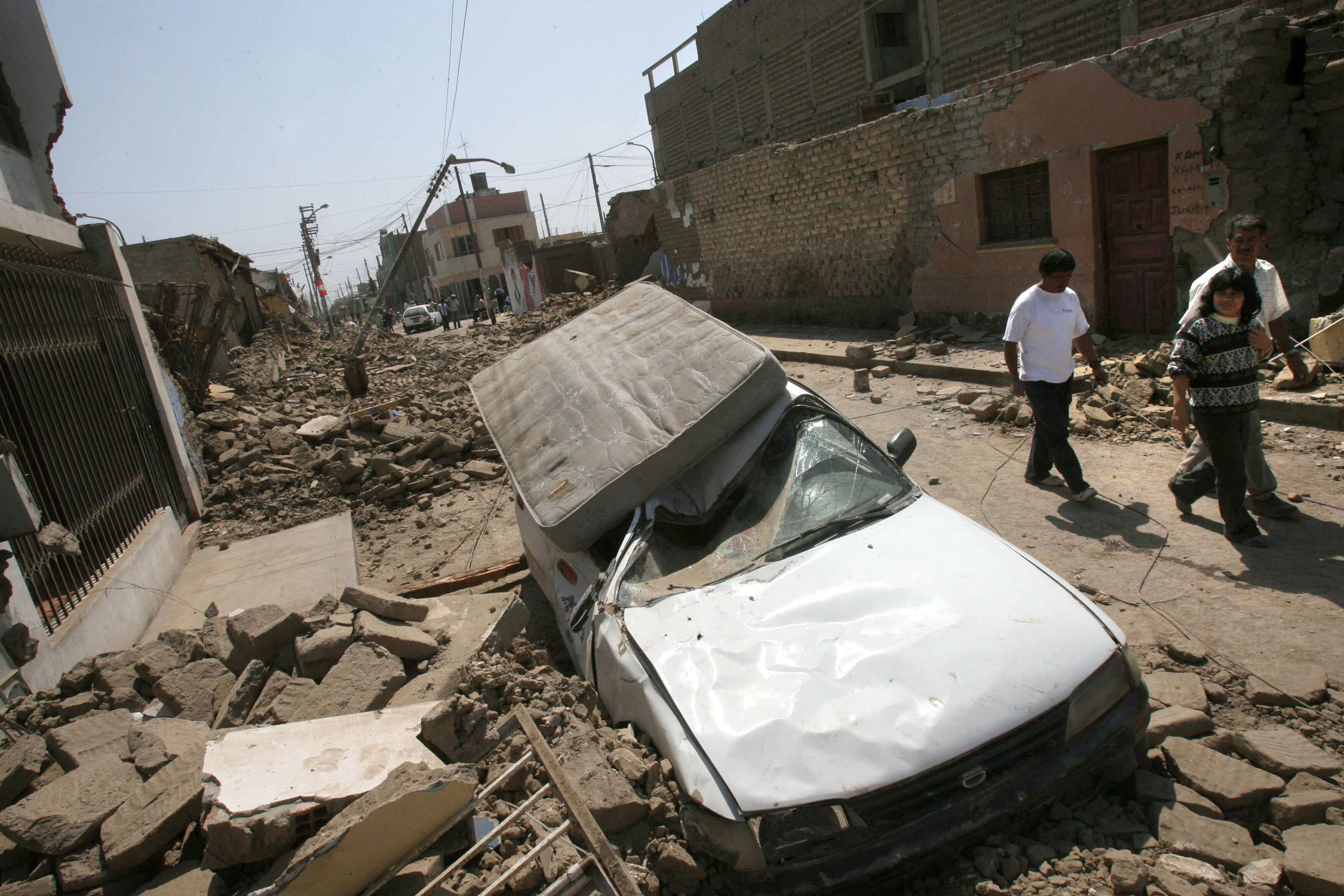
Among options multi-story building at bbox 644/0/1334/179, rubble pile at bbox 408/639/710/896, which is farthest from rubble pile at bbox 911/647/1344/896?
multi-story building at bbox 644/0/1334/179

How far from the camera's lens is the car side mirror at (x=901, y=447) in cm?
393

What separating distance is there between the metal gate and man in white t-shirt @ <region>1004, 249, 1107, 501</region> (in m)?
6.39

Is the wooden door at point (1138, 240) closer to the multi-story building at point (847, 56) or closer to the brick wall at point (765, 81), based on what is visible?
the multi-story building at point (847, 56)

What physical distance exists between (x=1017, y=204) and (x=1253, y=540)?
714cm

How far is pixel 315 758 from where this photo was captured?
116 inches

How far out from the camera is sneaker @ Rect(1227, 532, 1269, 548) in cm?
455

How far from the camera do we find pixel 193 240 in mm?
21750

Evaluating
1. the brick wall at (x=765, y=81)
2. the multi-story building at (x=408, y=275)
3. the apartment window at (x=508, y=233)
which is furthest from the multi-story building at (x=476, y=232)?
the brick wall at (x=765, y=81)

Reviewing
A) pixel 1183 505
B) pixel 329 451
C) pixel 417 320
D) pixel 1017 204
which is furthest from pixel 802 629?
pixel 417 320

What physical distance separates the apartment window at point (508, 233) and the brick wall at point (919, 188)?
1824 inches

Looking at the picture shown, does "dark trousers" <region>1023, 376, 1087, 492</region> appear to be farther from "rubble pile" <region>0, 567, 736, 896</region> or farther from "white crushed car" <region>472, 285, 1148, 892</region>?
"rubble pile" <region>0, 567, 736, 896</region>

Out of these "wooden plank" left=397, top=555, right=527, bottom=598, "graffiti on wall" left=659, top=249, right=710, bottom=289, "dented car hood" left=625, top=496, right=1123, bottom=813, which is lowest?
"wooden plank" left=397, top=555, right=527, bottom=598

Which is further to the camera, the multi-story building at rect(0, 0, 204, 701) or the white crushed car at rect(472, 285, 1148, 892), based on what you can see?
the multi-story building at rect(0, 0, 204, 701)

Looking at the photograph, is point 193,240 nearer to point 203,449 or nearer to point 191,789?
point 203,449
